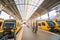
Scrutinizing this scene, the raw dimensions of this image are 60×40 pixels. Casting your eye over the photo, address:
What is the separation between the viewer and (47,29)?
2339 cm

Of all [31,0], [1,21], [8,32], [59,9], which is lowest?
[8,32]

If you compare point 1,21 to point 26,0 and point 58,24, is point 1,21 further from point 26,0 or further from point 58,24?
point 26,0

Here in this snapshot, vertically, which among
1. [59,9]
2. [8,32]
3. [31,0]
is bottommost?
[8,32]

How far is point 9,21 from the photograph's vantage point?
1748 centimetres

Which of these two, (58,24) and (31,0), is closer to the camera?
(58,24)

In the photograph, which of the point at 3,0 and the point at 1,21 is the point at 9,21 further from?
the point at 3,0

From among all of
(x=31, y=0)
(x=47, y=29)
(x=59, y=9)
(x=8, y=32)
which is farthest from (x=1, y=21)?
(x=59, y=9)

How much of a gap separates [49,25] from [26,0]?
14.5 meters

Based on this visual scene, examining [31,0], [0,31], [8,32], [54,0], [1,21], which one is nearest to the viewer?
[0,31]

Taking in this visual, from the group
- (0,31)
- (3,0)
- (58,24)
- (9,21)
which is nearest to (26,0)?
(3,0)

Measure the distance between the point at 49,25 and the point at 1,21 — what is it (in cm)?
1005

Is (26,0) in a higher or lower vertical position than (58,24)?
higher

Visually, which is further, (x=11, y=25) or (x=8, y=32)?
(x=11, y=25)

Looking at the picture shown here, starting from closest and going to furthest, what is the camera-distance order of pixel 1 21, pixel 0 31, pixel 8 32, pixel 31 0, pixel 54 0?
pixel 0 31 → pixel 8 32 → pixel 1 21 → pixel 54 0 → pixel 31 0
